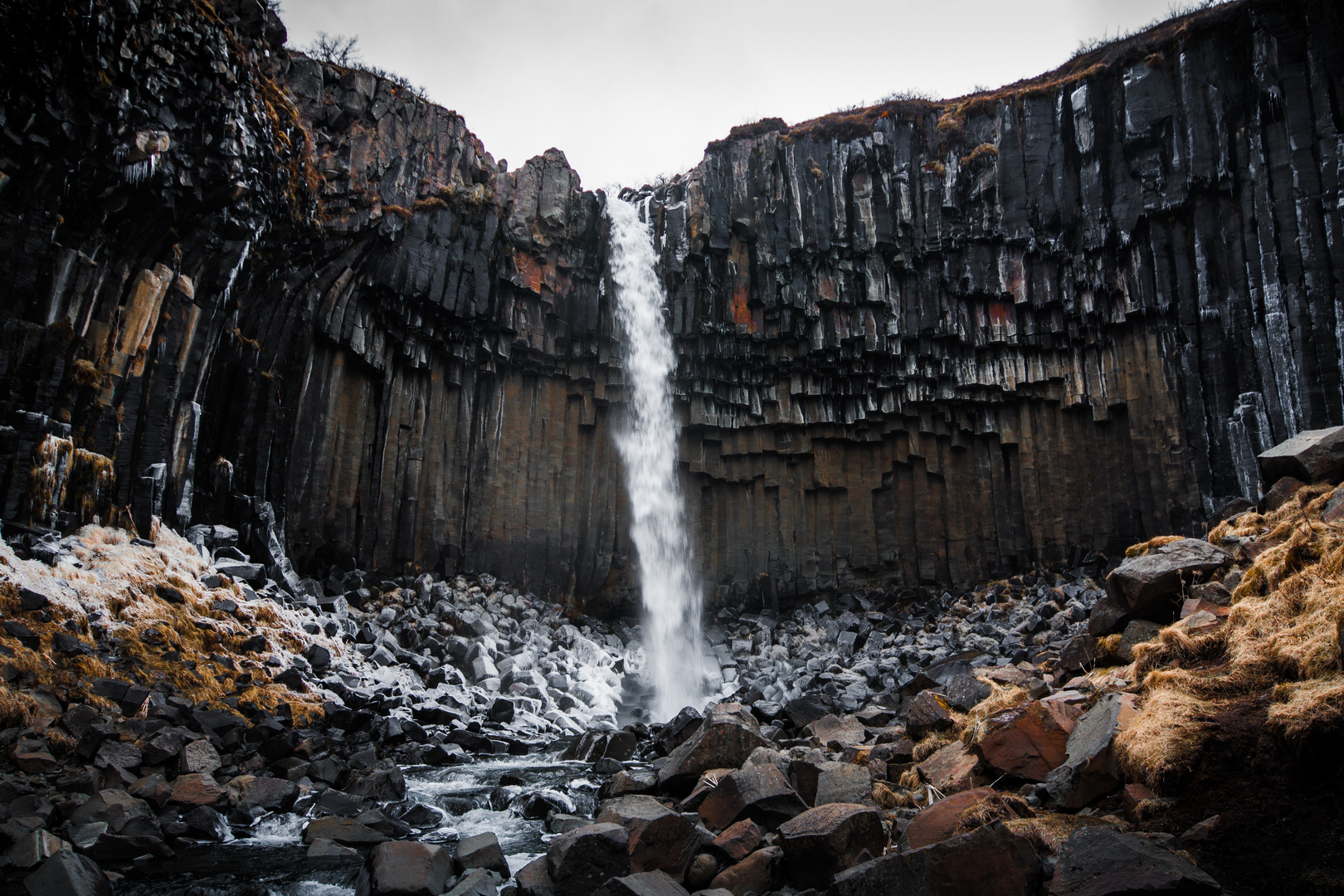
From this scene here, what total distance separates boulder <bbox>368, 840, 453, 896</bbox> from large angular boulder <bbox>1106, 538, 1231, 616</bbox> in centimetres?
756

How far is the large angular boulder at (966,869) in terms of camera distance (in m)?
4.38

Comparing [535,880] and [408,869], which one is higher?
[408,869]

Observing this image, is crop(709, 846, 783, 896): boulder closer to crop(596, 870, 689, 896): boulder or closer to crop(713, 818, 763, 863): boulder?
crop(713, 818, 763, 863): boulder

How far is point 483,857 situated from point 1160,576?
7546mm

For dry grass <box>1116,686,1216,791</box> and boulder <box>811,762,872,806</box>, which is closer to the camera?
dry grass <box>1116,686,1216,791</box>

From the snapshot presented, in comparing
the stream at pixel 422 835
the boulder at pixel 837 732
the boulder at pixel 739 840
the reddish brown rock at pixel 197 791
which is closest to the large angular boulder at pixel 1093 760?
the boulder at pixel 739 840

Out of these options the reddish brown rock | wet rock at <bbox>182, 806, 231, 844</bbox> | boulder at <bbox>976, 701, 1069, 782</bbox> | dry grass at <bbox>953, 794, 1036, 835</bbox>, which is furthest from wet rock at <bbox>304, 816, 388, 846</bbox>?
boulder at <bbox>976, 701, 1069, 782</bbox>

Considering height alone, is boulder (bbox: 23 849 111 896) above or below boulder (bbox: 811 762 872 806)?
above

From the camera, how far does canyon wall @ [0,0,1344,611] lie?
42.0ft

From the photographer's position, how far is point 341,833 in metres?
7.20

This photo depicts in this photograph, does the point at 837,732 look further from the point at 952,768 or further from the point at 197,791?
the point at 197,791

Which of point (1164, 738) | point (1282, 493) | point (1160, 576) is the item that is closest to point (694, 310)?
point (1282, 493)

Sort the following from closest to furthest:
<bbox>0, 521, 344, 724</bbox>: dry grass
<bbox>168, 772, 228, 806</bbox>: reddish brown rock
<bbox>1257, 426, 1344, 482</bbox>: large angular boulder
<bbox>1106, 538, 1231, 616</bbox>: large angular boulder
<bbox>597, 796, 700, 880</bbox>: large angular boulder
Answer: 1. <bbox>597, 796, 700, 880</bbox>: large angular boulder
2. <bbox>168, 772, 228, 806</bbox>: reddish brown rock
3. <bbox>1106, 538, 1231, 616</bbox>: large angular boulder
4. <bbox>1257, 426, 1344, 482</bbox>: large angular boulder
5. <bbox>0, 521, 344, 724</bbox>: dry grass

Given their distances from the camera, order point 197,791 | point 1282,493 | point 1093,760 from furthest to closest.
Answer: point 1282,493
point 197,791
point 1093,760
